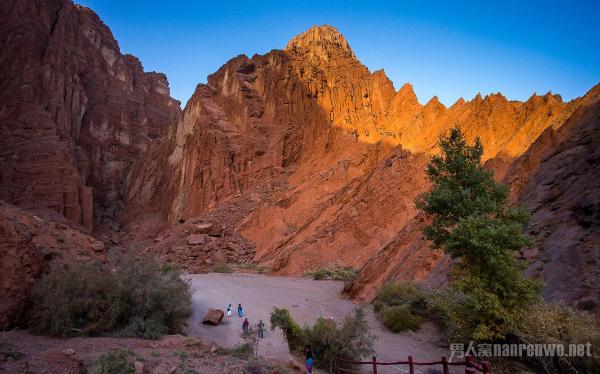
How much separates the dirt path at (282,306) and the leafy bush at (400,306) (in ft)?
1.47

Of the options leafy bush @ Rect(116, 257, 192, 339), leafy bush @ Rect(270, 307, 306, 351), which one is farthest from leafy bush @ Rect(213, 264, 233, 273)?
leafy bush @ Rect(270, 307, 306, 351)

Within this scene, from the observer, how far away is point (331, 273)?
34.7 m

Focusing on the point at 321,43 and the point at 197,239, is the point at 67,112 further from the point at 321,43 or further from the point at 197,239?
the point at 321,43

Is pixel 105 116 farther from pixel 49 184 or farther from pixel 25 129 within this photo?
pixel 49 184

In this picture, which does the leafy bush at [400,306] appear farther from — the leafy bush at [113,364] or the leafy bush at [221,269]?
the leafy bush at [221,269]

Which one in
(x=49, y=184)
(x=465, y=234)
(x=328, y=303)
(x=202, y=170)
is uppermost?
(x=202, y=170)

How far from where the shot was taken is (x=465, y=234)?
36.1 ft

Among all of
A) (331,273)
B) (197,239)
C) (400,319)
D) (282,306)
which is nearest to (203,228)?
(197,239)

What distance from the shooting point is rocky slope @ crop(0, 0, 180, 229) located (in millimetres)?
53047

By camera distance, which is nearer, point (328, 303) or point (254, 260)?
point (328, 303)

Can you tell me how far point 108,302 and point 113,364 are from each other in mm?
5459

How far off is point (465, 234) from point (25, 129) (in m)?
65.2

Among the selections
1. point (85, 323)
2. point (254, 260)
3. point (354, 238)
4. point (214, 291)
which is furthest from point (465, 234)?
point (254, 260)

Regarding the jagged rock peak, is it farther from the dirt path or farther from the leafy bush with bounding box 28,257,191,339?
the leafy bush with bounding box 28,257,191,339
